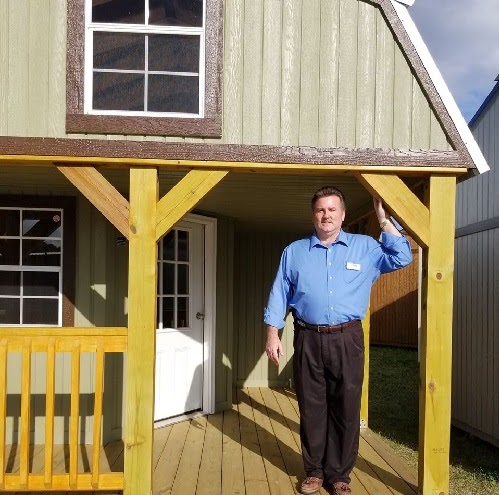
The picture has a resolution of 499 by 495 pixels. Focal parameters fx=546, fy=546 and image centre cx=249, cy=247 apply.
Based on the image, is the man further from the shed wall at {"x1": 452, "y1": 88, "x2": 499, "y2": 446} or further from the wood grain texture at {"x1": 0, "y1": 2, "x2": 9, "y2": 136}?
the shed wall at {"x1": 452, "y1": 88, "x2": 499, "y2": 446}

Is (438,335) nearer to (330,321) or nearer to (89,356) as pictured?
(330,321)

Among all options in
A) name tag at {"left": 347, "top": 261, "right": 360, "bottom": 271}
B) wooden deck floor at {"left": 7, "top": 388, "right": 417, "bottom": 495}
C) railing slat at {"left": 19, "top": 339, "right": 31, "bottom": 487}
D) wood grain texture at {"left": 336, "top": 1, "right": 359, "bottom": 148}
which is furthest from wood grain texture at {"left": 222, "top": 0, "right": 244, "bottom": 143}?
wooden deck floor at {"left": 7, "top": 388, "right": 417, "bottom": 495}

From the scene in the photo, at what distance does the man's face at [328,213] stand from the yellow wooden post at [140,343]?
1.06m

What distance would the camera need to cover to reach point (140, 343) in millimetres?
3527

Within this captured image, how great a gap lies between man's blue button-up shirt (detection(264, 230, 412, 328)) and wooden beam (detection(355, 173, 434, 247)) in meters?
0.16

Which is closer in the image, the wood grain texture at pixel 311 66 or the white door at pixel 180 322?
the wood grain texture at pixel 311 66

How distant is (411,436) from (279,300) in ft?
13.0

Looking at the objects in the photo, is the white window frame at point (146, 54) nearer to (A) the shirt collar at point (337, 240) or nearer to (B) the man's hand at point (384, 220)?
(A) the shirt collar at point (337, 240)

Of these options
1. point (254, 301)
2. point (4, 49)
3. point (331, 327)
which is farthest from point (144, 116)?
point (254, 301)

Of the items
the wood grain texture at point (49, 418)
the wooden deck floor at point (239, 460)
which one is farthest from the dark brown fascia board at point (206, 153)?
the wooden deck floor at point (239, 460)

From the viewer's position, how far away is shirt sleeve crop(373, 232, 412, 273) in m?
3.50

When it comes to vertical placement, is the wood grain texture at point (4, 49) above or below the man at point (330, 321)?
above

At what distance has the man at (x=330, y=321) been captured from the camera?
349cm

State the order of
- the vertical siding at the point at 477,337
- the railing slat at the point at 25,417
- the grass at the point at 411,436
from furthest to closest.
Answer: the vertical siding at the point at 477,337 < the grass at the point at 411,436 < the railing slat at the point at 25,417
